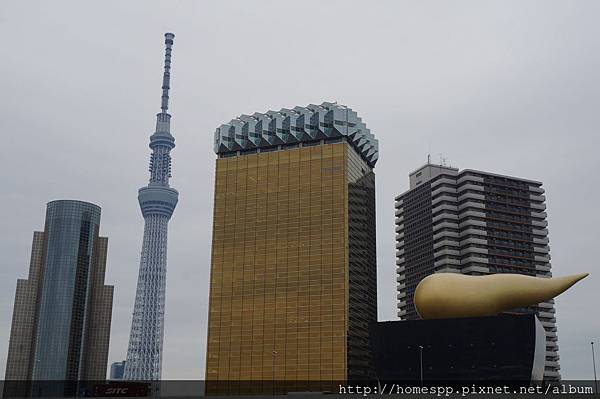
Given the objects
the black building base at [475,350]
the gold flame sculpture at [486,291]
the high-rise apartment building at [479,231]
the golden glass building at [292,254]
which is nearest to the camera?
the gold flame sculpture at [486,291]

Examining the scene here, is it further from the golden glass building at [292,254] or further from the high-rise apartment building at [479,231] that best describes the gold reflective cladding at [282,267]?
the high-rise apartment building at [479,231]

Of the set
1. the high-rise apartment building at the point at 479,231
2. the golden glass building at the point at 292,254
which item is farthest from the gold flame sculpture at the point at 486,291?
the high-rise apartment building at the point at 479,231

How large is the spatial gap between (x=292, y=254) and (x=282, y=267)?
3477mm

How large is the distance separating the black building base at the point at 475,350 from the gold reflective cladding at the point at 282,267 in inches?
3139

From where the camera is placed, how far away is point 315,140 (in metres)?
172

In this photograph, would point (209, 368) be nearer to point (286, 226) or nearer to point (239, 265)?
point (239, 265)

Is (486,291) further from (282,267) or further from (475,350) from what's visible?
(282,267)

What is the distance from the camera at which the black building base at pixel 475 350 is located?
67125 mm

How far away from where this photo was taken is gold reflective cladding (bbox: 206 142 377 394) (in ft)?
498

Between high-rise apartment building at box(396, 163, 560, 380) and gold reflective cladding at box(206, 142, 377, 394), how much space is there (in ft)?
→ 77.1

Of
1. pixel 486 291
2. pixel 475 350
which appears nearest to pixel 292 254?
pixel 475 350

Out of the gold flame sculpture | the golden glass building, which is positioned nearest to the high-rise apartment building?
the golden glass building

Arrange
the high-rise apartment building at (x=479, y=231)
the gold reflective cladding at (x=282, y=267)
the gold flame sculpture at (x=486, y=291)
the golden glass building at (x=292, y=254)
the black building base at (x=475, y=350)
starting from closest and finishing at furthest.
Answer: the gold flame sculpture at (x=486, y=291) < the black building base at (x=475, y=350) < the gold reflective cladding at (x=282, y=267) < the golden glass building at (x=292, y=254) < the high-rise apartment building at (x=479, y=231)

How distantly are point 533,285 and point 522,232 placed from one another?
12927 cm
